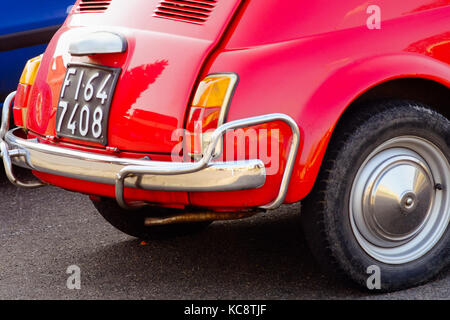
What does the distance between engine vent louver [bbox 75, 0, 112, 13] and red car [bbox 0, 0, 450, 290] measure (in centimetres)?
2

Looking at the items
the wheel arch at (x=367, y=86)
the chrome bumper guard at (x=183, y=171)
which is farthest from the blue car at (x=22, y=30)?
the wheel arch at (x=367, y=86)

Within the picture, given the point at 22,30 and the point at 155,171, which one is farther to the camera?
the point at 22,30

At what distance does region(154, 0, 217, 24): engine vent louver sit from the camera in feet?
11.3

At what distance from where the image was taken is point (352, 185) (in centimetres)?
340

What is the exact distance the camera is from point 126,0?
3678mm

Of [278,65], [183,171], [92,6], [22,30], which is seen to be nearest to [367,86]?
[278,65]

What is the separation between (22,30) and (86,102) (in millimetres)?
1914

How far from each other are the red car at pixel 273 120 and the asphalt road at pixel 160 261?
296 millimetres

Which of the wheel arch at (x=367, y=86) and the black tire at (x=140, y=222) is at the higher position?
the wheel arch at (x=367, y=86)

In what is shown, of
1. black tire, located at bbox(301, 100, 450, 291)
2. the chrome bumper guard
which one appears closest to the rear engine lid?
the chrome bumper guard

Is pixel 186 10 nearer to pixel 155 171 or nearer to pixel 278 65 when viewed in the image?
pixel 278 65

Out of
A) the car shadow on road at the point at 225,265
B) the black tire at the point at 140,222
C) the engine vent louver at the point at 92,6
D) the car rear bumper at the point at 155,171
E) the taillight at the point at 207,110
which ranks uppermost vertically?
the engine vent louver at the point at 92,6

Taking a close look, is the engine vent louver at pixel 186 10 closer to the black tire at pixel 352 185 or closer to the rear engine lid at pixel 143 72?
the rear engine lid at pixel 143 72

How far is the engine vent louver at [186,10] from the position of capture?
344 centimetres
